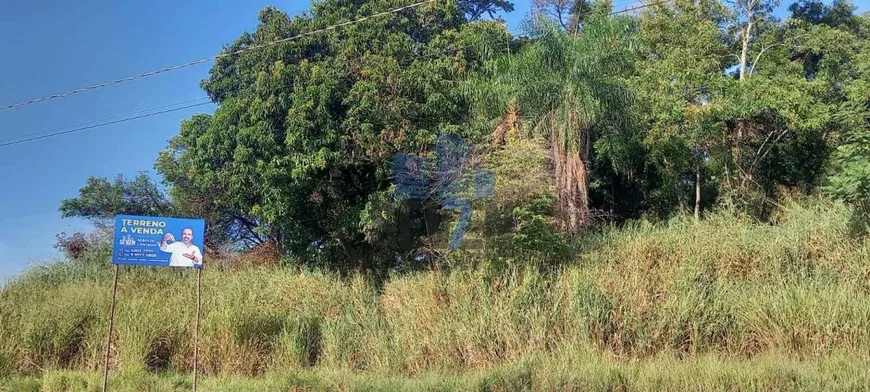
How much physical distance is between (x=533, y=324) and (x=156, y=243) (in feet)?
18.6

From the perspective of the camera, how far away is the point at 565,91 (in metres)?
12.6

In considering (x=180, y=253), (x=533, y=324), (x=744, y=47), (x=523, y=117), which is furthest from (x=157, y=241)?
(x=744, y=47)

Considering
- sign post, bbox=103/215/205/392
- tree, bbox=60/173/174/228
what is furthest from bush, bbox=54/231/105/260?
sign post, bbox=103/215/205/392

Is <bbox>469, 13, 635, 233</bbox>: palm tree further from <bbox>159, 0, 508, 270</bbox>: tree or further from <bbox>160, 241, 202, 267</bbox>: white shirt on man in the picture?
<bbox>160, 241, 202, 267</bbox>: white shirt on man

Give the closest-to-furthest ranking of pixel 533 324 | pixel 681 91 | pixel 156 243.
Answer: pixel 156 243 → pixel 533 324 → pixel 681 91

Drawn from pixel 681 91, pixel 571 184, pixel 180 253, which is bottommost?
pixel 180 253

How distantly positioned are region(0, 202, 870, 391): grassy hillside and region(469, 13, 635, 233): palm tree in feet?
5.75

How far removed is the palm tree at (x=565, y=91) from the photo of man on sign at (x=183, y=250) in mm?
6090

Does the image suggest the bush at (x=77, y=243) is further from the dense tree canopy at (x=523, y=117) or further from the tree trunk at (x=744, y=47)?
the tree trunk at (x=744, y=47)

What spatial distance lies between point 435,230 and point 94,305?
22.7ft

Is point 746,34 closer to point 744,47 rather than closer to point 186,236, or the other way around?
point 744,47

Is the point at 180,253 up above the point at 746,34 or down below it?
below

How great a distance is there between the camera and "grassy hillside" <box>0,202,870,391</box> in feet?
25.5

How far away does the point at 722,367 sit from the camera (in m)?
7.07
